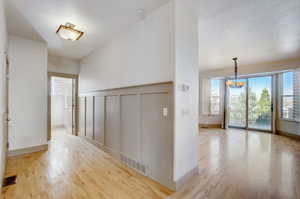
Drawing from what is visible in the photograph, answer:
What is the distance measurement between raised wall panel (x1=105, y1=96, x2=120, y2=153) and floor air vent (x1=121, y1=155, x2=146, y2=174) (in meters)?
0.31

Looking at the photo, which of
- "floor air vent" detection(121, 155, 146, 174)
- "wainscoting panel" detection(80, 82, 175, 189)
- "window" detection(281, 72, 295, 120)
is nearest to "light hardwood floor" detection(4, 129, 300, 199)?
"floor air vent" detection(121, 155, 146, 174)

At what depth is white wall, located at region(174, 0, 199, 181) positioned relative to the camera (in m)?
1.99

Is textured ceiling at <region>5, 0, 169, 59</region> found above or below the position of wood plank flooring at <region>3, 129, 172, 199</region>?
above

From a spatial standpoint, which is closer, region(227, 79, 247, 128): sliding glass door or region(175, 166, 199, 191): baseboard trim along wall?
region(175, 166, 199, 191): baseboard trim along wall

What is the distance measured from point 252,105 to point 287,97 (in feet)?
4.12

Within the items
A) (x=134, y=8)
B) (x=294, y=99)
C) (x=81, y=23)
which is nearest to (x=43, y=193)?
(x=81, y=23)

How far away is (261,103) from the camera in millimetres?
6035

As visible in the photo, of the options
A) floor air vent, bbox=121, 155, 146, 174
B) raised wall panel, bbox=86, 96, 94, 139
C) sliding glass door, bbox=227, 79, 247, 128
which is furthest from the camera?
sliding glass door, bbox=227, 79, 247, 128

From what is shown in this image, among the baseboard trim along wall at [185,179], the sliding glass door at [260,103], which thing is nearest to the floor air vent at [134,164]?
the baseboard trim along wall at [185,179]

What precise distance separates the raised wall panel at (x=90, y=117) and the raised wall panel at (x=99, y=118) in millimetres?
265

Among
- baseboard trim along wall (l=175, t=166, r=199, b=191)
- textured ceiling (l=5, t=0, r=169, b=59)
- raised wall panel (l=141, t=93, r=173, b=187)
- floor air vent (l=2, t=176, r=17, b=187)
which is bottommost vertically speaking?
floor air vent (l=2, t=176, r=17, b=187)

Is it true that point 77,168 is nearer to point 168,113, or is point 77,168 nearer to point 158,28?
point 168,113

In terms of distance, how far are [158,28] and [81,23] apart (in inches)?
64.8

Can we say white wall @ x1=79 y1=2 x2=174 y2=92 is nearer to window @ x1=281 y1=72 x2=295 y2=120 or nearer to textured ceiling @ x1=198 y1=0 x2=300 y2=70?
textured ceiling @ x1=198 y1=0 x2=300 y2=70
